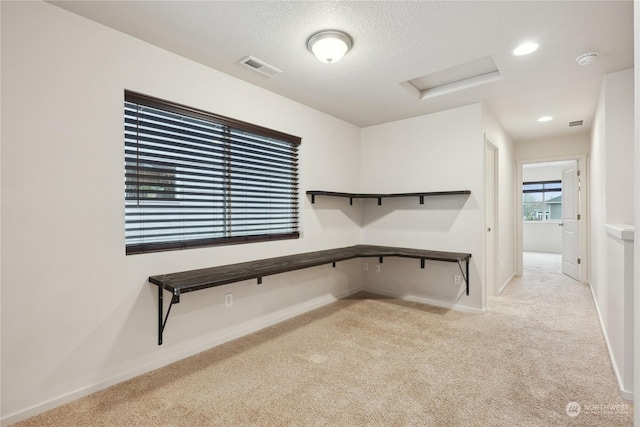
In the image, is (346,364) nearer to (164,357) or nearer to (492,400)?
(492,400)

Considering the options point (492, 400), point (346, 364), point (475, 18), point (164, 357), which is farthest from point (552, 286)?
point (164, 357)

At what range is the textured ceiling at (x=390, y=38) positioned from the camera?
1.85 meters

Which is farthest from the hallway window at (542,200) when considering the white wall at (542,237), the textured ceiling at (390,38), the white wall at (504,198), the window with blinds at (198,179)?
the window with blinds at (198,179)

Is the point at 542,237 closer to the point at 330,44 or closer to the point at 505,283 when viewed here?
the point at 505,283

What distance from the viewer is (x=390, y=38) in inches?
85.0

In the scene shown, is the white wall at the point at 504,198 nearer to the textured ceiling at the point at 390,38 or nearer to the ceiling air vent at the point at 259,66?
the textured ceiling at the point at 390,38

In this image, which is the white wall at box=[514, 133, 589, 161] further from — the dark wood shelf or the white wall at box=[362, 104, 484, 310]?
the dark wood shelf

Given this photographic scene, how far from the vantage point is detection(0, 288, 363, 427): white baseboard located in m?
1.75

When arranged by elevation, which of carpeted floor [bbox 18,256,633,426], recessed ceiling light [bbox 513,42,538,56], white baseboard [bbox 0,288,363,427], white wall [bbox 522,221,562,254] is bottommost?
carpeted floor [bbox 18,256,633,426]

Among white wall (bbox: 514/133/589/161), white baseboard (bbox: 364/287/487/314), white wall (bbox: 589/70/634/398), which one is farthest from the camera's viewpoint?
white wall (bbox: 514/133/589/161)

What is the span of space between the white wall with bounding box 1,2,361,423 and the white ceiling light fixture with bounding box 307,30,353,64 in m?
1.03

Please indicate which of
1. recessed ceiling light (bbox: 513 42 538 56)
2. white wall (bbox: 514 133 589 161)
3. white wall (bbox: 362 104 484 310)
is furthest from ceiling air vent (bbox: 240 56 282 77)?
white wall (bbox: 514 133 589 161)

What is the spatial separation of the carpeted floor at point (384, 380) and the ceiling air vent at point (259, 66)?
7.94ft

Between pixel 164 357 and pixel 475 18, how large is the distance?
325cm
